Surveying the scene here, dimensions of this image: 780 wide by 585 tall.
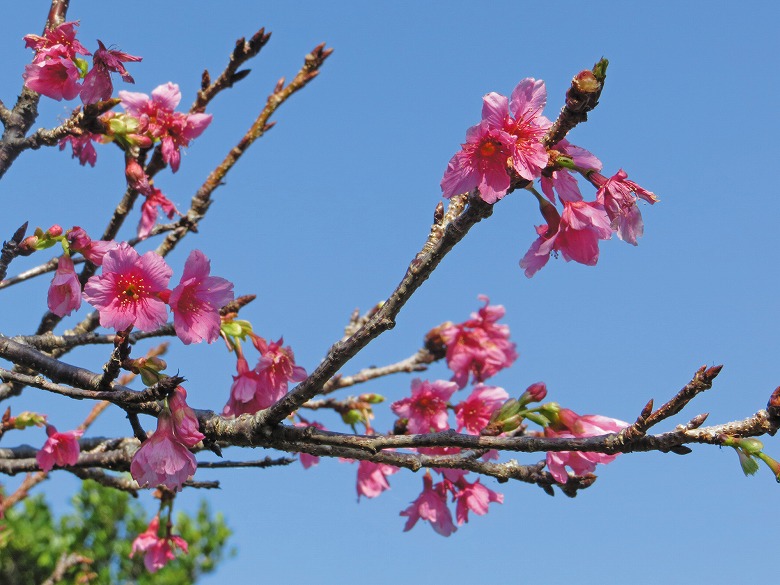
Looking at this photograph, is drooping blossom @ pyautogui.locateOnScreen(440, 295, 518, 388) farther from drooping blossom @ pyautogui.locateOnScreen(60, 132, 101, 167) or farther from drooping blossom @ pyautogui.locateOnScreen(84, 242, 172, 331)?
drooping blossom @ pyautogui.locateOnScreen(84, 242, 172, 331)

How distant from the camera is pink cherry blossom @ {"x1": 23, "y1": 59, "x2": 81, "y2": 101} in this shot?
300cm

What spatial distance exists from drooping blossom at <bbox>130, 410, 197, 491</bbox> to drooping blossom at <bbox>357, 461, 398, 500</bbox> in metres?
2.03

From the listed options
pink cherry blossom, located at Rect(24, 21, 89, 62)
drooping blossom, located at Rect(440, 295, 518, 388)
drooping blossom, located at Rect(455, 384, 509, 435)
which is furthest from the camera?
drooping blossom, located at Rect(440, 295, 518, 388)

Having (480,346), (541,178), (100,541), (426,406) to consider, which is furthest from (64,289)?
(100,541)

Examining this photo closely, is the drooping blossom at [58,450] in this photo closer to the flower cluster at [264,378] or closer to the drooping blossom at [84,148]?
the flower cluster at [264,378]

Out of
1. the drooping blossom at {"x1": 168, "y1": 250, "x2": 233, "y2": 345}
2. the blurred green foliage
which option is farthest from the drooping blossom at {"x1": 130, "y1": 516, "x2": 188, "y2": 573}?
the blurred green foliage

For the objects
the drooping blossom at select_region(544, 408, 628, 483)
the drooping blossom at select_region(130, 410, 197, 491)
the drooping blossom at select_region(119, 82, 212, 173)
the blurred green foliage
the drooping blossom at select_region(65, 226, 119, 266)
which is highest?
the blurred green foliage

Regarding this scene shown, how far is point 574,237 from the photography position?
222 cm

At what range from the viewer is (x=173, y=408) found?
7.09 ft

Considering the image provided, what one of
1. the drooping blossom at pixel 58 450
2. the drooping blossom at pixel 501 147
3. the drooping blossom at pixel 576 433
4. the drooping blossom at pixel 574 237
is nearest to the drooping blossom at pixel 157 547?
the drooping blossom at pixel 58 450

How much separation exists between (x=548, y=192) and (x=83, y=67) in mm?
1929

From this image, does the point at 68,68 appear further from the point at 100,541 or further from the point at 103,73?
the point at 100,541

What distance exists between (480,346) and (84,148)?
7.76 ft

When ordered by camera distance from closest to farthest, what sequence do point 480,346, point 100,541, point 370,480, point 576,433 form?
point 576,433 < point 370,480 < point 480,346 < point 100,541
